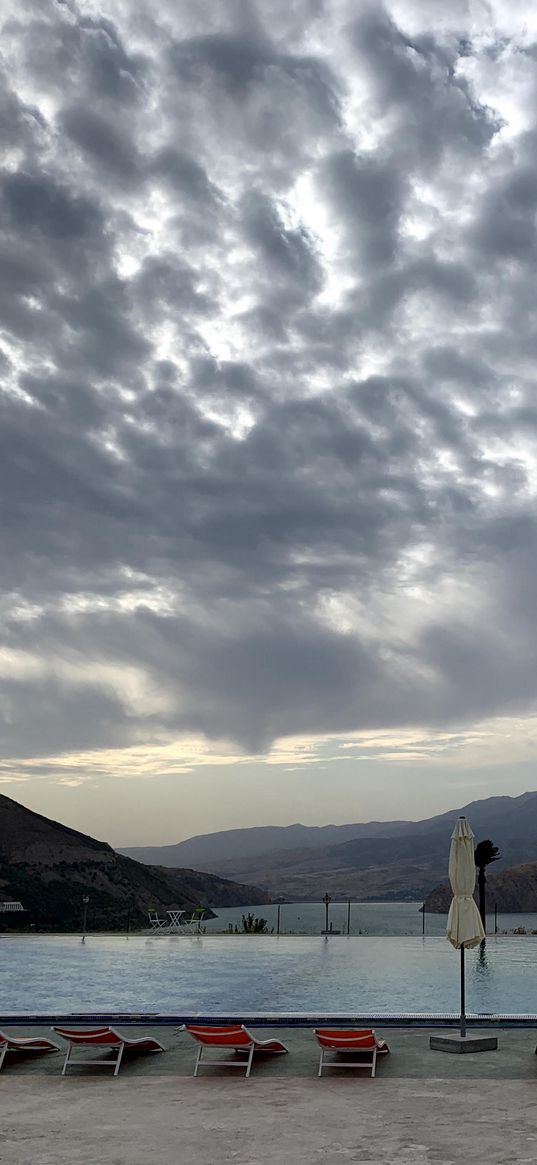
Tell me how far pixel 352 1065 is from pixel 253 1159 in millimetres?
3919

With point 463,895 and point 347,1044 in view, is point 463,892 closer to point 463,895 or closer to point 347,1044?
point 463,895

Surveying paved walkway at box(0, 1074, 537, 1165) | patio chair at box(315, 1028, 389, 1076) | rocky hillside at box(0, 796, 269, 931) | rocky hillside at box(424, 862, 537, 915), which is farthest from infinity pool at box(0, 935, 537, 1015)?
rocky hillside at box(424, 862, 537, 915)

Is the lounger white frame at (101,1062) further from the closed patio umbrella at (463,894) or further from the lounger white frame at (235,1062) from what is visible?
the closed patio umbrella at (463,894)

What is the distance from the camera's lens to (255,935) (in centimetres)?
5141

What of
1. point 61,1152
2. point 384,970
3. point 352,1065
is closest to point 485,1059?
point 352,1065

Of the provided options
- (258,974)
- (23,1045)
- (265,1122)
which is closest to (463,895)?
(265,1122)

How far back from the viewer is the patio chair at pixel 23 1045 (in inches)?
497

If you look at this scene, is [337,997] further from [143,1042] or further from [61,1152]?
Answer: [61,1152]

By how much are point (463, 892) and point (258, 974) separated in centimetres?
2537

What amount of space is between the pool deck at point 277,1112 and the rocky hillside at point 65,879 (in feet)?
252

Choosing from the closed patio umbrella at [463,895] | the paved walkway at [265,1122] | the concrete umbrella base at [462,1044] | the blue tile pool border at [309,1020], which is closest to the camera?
the paved walkway at [265,1122]

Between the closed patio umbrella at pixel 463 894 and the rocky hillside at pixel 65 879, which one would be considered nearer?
the closed patio umbrella at pixel 463 894

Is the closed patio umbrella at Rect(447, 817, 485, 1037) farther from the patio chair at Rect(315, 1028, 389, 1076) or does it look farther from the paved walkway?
the paved walkway

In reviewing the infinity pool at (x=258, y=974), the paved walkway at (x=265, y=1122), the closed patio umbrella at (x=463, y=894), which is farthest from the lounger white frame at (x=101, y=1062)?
the infinity pool at (x=258, y=974)
